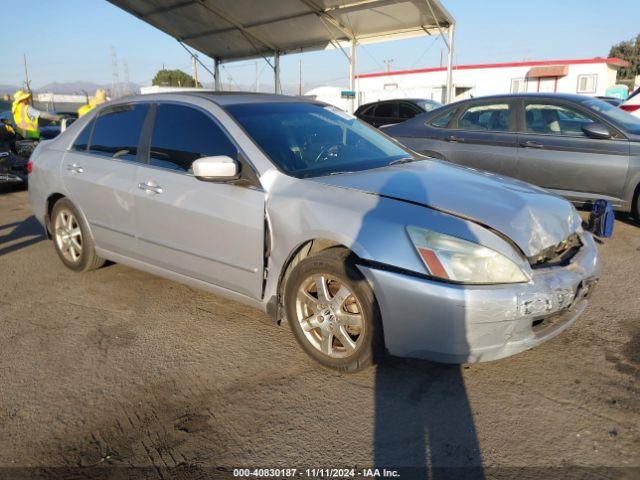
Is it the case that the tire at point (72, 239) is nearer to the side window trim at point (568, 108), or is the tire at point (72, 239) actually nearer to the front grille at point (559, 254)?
the front grille at point (559, 254)

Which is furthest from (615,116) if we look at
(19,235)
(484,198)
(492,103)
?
(19,235)

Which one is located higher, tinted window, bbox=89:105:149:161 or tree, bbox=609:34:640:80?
tree, bbox=609:34:640:80

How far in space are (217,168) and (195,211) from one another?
0.44 metres

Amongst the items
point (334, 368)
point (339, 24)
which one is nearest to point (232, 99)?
point (334, 368)

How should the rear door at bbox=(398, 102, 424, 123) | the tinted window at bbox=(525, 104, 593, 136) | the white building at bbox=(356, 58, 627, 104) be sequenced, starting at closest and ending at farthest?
1. the tinted window at bbox=(525, 104, 593, 136)
2. the rear door at bbox=(398, 102, 424, 123)
3. the white building at bbox=(356, 58, 627, 104)

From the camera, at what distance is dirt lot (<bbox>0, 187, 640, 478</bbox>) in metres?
2.28

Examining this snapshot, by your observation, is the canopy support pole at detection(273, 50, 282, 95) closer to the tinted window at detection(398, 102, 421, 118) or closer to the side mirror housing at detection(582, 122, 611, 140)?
the tinted window at detection(398, 102, 421, 118)

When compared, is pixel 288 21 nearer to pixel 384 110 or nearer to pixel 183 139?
pixel 384 110

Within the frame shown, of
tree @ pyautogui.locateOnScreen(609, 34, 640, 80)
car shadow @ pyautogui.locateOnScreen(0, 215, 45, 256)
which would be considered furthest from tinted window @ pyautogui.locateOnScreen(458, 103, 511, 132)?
tree @ pyautogui.locateOnScreen(609, 34, 640, 80)

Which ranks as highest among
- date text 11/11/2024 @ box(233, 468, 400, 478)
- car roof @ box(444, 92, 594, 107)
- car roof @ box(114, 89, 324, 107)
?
car roof @ box(444, 92, 594, 107)

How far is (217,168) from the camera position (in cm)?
313

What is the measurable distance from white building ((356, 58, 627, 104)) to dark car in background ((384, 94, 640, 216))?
2791 centimetres

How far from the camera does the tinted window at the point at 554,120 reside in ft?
19.7

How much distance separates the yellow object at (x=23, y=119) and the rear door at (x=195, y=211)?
8211 mm
